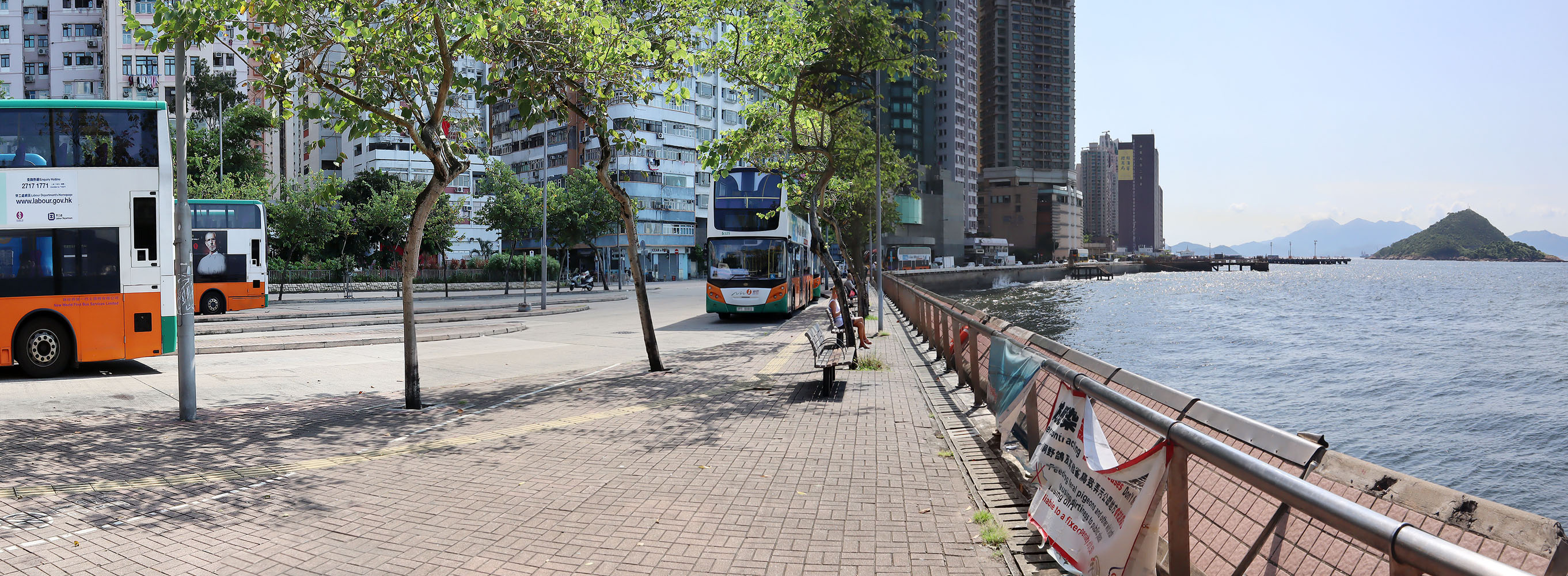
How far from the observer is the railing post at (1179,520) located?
11.6ft

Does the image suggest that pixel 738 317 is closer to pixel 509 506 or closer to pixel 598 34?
pixel 598 34

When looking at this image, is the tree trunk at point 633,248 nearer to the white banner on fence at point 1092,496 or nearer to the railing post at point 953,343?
the railing post at point 953,343

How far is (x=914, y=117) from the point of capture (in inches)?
5472

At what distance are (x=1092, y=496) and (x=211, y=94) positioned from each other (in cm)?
7943

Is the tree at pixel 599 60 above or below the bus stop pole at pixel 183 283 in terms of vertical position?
above

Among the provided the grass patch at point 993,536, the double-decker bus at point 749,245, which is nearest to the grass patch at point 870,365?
the grass patch at point 993,536

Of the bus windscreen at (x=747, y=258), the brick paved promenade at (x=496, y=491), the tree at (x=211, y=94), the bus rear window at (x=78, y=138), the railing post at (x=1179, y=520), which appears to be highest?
the tree at (x=211, y=94)

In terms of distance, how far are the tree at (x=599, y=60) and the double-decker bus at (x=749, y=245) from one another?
401 inches

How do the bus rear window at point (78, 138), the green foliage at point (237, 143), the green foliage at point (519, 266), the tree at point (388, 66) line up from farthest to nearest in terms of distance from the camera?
the green foliage at point (519, 266) < the green foliage at point (237, 143) < the bus rear window at point (78, 138) < the tree at point (388, 66)

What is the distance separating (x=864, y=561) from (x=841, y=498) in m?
1.29

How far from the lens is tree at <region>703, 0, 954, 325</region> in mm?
15430

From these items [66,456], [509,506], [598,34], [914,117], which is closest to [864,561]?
[509,506]

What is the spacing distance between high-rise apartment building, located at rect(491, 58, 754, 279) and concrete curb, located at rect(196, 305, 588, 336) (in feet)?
141

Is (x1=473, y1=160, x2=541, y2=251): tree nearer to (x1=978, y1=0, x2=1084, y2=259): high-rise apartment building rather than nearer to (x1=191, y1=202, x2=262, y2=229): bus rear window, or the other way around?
(x1=191, y1=202, x2=262, y2=229): bus rear window
